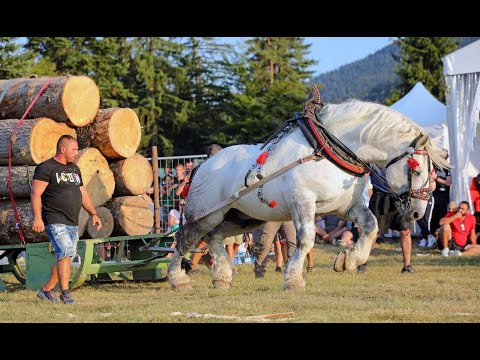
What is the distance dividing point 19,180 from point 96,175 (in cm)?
97

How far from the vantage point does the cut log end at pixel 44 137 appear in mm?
10453

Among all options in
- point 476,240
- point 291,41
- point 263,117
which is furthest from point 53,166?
point 291,41

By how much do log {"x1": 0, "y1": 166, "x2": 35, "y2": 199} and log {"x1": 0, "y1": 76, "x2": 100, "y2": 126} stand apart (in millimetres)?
712

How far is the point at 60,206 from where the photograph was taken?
895 centimetres

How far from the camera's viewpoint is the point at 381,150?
8953mm

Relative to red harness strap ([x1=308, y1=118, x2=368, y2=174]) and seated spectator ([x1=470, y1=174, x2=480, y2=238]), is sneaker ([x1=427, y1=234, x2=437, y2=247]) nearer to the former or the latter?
seated spectator ([x1=470, y1=174, x2=480, y2=238])

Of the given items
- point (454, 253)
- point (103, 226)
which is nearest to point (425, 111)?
point (454, 253)

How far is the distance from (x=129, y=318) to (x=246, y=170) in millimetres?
2579

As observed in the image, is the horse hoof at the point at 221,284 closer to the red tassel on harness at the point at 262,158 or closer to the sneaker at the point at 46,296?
the red tassel on harness at the point at 262,158

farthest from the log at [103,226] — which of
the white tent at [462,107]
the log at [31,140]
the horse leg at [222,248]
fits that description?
the white tent at [462,107]

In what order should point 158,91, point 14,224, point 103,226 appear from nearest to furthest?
point 14,224, point 103,226, point 158,91

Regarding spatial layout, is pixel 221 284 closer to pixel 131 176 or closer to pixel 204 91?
pixel 131 176

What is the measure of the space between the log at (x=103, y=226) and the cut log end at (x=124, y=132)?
77cm

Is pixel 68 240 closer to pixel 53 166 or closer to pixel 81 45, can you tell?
pixel 53 166
